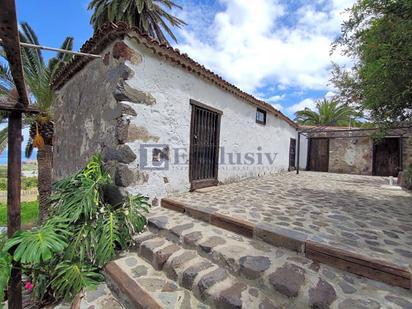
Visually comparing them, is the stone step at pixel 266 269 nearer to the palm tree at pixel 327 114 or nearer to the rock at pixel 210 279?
the rock at pixel 210 279

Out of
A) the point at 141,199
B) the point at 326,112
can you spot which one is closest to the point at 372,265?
the point at 141,199

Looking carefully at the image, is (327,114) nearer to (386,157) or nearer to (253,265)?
(386,157)

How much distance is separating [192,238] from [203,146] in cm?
285

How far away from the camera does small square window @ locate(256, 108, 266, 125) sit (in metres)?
7.93

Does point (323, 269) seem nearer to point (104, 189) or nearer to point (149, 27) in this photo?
point (104, 189)

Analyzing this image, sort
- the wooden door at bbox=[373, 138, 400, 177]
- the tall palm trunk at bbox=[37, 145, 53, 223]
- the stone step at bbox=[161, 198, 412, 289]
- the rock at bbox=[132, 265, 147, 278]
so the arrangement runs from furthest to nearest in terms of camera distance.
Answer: the wooden door at bbox=[373, 138, 400, 177] < the tall palm trunk at bbox=[37, 145, 53, 223] < the rock at bbox=[132, 265, 147, 278] < the stone step at bbox=[161, 198, 412, 289]

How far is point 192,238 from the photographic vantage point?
273 cm

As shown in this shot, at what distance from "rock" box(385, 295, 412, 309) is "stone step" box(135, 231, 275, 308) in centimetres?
87

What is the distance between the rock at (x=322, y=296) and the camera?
1631mm

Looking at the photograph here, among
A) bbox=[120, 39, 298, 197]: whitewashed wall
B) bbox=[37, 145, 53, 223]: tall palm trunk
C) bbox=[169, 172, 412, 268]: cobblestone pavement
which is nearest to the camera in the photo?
bbox=[169, 172, 412, 268]: cobblestone pavement

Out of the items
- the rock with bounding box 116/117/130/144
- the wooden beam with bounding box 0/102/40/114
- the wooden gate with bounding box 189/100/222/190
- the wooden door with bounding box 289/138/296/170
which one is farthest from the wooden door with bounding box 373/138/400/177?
the wooden beam with bounding box 0/102/40/114

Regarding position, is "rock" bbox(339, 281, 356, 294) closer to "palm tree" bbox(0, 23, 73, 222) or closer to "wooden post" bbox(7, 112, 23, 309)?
"wooden post" bbox(7, 112, 23, 309)

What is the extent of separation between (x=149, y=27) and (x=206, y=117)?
8.26 meters

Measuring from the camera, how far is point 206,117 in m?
5.37
